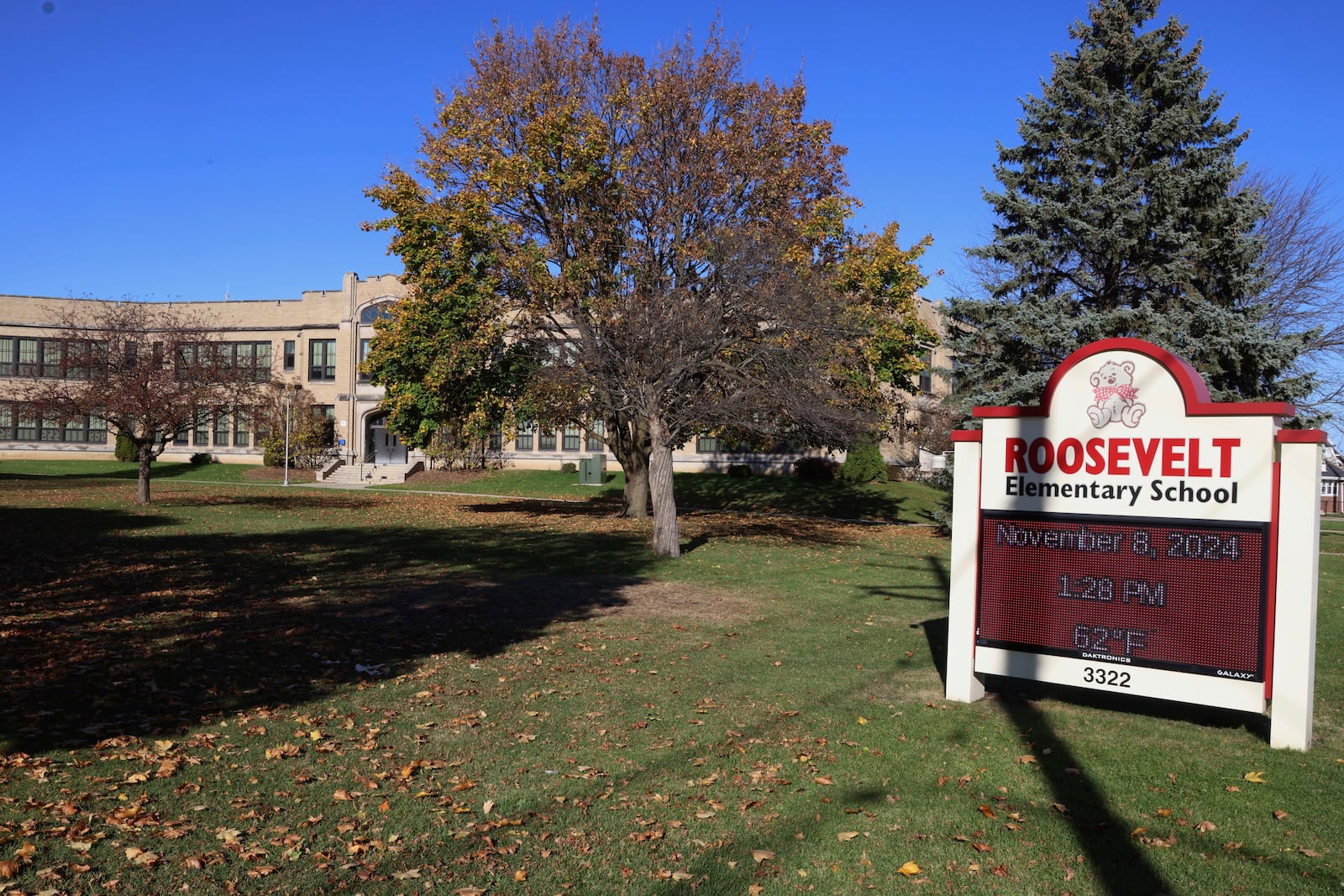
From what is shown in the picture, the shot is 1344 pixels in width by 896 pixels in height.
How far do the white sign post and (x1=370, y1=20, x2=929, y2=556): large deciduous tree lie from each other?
11624mm

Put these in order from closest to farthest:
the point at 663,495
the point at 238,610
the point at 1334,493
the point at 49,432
→ 1. the point at 238,610
2. the point at 663,495
3. the point at 1334,493
4. the point at 49,432

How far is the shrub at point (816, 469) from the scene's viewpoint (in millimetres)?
45562

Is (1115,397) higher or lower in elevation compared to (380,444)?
higher

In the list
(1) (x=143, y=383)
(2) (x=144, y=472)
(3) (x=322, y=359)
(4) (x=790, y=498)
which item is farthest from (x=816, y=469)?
(3) (x=322, y=359)

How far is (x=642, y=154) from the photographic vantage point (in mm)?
24391

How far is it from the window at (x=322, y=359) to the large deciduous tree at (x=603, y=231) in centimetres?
3400

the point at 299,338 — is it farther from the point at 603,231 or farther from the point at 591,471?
the point at 603,231

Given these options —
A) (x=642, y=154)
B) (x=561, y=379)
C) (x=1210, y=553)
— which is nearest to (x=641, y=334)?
(x=561, y=379)

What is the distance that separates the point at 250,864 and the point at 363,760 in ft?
5.78

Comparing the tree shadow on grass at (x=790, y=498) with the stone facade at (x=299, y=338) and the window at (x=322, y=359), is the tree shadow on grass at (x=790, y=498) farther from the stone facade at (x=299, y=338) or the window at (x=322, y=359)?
the window at (x=322, y=359)

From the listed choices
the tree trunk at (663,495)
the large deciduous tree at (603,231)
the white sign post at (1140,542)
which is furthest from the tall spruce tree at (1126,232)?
the white sign post at (1140,542)

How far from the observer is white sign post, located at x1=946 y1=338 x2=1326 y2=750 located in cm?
730

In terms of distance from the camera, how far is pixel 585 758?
684 centimetres

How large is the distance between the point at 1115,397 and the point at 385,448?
5420 centimetres
